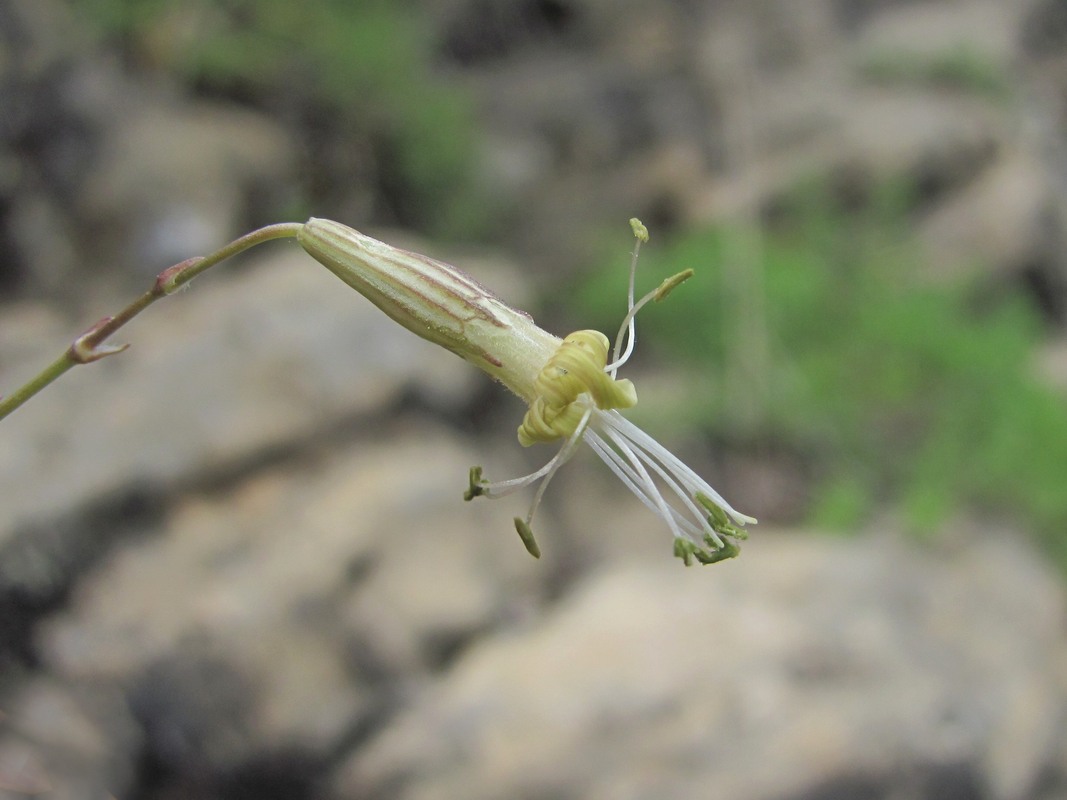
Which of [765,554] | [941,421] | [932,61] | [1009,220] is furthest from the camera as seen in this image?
[932,61]

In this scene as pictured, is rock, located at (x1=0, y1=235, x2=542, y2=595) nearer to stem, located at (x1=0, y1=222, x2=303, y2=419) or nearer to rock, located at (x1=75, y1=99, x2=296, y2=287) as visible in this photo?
rock, located at (x1=75, y1=99, x2=296, y2=287)

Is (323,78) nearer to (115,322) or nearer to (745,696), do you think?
(745,696)

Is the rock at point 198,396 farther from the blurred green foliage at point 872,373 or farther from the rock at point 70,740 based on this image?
the blurred green foliage at point 872,373

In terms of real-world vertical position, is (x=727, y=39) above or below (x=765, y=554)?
above

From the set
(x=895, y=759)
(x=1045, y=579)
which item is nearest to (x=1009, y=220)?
(x=1045, y=579)

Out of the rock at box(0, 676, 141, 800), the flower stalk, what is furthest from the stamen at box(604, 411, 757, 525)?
the rock at box(0, 676, 141, 800)

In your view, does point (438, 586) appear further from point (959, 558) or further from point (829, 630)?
point (959, 558)

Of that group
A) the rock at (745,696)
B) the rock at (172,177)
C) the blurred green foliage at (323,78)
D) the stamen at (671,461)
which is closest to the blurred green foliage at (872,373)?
the rock at (745,696)
